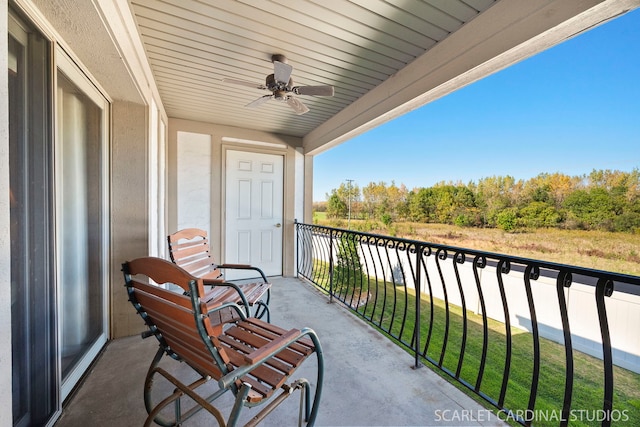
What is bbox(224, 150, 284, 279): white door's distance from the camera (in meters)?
4.09

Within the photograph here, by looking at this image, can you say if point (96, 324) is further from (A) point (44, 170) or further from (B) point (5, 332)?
(B) point (5, 332)

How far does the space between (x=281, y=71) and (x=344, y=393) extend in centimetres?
240

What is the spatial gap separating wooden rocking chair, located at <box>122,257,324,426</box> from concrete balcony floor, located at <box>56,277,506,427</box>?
197mm

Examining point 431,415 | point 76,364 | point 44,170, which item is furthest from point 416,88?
point 76,364

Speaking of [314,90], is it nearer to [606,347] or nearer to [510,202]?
[606,347]

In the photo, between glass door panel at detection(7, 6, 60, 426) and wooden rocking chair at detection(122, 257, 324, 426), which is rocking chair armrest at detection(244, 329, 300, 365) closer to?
wooden rocking chair at detection(122, 257, 324, 426)

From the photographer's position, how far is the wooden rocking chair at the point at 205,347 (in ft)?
3.06

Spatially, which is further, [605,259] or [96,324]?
[605,259]

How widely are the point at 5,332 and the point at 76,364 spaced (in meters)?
1.34

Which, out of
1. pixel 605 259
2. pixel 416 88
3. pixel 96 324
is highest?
pixel 416 88

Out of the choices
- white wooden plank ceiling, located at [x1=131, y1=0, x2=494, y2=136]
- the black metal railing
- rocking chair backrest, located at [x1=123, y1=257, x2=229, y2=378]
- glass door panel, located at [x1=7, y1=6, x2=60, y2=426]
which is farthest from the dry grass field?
glass door panel, located at [x1=7, y1=6, x2=60, y2=426]

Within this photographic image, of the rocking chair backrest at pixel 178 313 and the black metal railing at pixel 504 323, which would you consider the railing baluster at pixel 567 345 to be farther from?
the rocking chair backrest at pixel 178 313

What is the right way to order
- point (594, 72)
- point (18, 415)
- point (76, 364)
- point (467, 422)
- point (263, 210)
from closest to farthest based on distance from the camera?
point (18, 415) → point (467, 422) → point (76, 364) → point (263, 210) → point (594, 72)

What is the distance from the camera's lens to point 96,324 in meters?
1.97
